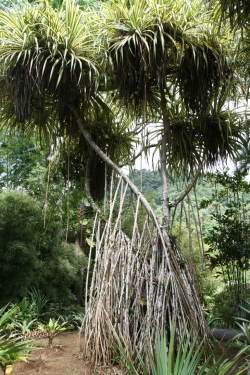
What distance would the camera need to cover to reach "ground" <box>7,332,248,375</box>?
9.70 feet

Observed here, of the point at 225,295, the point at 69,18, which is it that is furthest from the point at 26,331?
the point at 69,18

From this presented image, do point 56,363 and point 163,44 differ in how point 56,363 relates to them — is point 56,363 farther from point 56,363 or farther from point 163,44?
point 163,44

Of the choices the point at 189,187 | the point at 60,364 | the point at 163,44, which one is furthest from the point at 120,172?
the point at 60,364

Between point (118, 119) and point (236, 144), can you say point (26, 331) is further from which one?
point (236, 144)

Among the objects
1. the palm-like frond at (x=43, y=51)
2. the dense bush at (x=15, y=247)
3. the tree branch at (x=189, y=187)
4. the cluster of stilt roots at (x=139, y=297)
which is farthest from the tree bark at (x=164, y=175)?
the dense bush at (x=15, y=247)

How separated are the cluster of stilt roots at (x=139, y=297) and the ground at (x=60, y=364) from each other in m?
0.11

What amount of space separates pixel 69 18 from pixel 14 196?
262 cm

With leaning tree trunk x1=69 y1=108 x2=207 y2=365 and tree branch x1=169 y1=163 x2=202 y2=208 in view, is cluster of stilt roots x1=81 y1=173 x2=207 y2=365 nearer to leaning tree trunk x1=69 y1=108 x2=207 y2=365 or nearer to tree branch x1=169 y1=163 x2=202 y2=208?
leaning tree trunk x1=69 y1=108 x2=207 y2=365

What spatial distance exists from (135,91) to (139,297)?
1.85 m

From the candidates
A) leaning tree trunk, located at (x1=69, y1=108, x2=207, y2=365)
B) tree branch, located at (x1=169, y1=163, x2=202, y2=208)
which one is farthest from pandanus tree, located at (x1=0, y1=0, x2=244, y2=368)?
tree branch, located at (x1=169, y1=163, x2=202, y2=208)

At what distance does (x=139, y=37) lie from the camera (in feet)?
10.2

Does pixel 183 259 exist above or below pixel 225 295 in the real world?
above

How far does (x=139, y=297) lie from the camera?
9.41ft

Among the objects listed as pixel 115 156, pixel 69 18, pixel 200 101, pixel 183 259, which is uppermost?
pixel 69 18
